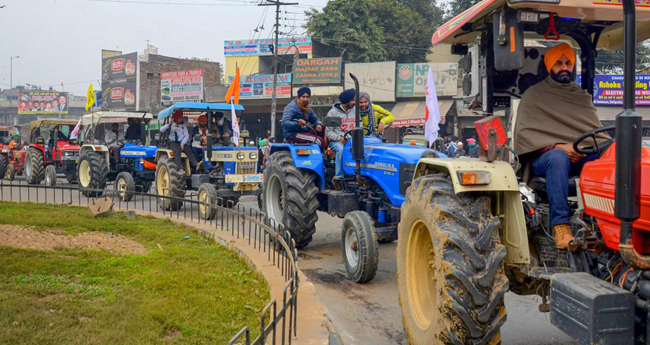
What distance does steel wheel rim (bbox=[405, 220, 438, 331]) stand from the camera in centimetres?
469

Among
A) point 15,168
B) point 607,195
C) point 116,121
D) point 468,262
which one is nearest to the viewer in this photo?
point 607,195

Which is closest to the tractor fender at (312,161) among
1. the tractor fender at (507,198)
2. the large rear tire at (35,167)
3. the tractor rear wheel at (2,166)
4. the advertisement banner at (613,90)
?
the tractor fender at (507,198)

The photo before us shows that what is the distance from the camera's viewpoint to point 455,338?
12.6 feet

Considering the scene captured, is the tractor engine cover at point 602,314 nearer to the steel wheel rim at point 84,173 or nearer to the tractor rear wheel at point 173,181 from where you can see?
the tractor rear wheel at point 173,181

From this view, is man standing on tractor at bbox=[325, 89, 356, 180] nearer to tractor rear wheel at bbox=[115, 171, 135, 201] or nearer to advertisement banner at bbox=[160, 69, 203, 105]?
tractor rear wheel at bbox=[115, 171, 135, 201]

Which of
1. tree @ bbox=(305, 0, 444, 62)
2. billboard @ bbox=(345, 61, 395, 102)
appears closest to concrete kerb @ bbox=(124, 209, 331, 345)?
billboard @ bbox=(345, 61, 395, 102)

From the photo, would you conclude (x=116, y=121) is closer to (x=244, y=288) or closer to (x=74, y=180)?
(x=74, y=180)

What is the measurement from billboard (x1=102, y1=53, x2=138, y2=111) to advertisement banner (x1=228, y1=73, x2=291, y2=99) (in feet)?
52.1

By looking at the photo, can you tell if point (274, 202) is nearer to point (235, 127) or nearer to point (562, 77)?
point (235, 127)

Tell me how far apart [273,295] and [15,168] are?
21.7 metres

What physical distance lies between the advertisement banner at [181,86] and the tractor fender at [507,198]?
3878 cm

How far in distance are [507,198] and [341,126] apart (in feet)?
15.5

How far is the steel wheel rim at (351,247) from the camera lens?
723 centimetres

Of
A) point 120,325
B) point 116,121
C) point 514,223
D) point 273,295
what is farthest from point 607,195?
point 116,121
